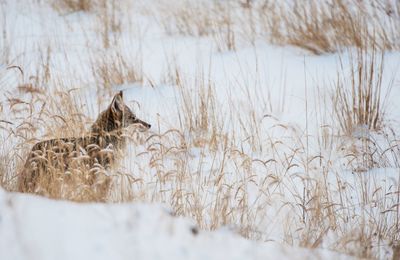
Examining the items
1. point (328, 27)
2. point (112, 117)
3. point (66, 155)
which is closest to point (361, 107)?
point (328, 27)

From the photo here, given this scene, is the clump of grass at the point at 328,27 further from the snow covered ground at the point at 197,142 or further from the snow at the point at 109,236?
the snow at the point at 109,236

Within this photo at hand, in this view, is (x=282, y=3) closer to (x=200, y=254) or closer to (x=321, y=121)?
(x=321, y=121)

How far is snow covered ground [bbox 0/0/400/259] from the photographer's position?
9.45 feet

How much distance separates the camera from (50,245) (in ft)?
8.91

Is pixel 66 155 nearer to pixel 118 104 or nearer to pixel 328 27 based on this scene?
pixel 118 104

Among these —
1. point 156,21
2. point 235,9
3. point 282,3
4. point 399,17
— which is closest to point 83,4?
point 156,21

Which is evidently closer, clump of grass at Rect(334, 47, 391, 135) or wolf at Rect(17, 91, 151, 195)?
wolf at Rect(17, 91, 151, 195)

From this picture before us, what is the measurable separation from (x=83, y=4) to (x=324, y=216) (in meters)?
6.11

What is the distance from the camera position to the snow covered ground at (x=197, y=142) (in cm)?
288

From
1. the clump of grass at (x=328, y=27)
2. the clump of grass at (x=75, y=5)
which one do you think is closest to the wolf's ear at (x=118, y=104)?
the clump of grass at (x=328, y=27)

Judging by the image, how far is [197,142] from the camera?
556cm

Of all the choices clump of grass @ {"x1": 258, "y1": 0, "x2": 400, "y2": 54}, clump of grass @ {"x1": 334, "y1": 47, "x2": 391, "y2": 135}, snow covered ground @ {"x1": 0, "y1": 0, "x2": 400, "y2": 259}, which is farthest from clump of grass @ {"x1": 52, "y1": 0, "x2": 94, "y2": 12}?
clump of grass @ {"x1": 334, "y1": 47, "x2": 391, "y2": 135}

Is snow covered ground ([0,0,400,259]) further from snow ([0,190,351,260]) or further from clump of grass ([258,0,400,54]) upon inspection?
clump of grass ([258,0,400,54])

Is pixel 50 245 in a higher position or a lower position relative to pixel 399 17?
lower
